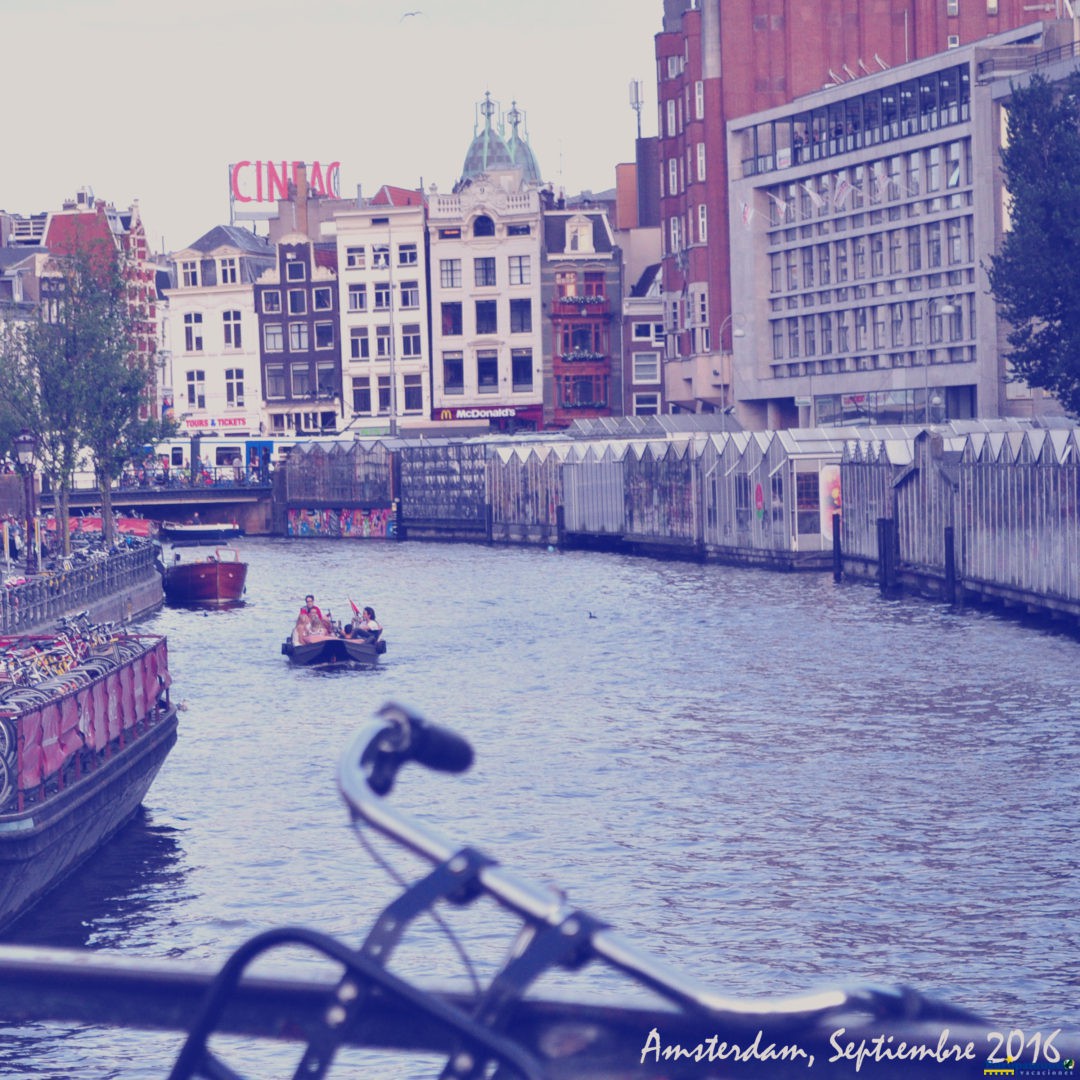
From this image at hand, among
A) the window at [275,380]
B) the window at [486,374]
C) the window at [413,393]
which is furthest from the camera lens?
the window at [275,380]

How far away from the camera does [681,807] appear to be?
3197 centimetres

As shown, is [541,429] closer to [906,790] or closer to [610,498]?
[610,498]

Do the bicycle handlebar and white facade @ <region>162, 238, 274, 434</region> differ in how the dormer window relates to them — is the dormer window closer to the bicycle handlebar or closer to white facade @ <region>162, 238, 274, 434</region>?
white facade @ <region>162, 238, 274, 434</region>

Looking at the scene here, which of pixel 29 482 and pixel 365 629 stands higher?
pixel 29 482

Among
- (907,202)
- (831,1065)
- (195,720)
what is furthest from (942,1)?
(831,1065)

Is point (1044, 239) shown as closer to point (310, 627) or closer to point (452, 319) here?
point (310, 627)

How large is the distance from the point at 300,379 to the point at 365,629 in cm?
9290

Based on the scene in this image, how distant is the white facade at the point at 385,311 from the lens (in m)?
141

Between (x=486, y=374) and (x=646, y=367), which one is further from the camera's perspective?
(x=486, y=374)

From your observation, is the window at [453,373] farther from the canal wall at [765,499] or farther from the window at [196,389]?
the window at [196,389]

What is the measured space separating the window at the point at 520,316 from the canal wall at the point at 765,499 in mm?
15778

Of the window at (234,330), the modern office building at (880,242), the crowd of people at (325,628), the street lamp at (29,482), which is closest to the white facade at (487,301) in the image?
the window at (234,330)

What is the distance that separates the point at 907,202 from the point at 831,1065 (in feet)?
350

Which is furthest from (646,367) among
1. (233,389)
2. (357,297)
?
(233,389)
